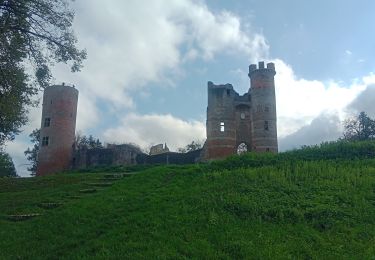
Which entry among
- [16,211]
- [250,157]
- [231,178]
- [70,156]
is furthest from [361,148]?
[70,156]

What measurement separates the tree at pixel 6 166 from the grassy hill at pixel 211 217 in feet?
101

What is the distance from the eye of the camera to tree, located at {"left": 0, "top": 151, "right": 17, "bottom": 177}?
152ft

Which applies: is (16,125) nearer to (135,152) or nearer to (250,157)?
(250,157)

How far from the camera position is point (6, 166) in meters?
47.5

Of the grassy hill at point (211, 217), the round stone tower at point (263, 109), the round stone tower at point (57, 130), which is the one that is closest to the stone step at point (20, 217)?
the grassy hill at point (211, 217)

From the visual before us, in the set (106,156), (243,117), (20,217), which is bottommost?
(20,217)

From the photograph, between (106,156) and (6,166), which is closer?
(106,156)

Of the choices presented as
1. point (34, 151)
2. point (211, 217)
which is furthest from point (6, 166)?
point (211, 217)

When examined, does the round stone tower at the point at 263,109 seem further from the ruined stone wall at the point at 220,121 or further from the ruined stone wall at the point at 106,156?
the ruined stone wall at the point at 106,156

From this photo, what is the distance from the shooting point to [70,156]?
4244 centimetres

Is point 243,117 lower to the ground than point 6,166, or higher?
higher

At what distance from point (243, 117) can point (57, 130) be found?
61.4ft

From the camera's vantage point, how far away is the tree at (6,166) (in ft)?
152

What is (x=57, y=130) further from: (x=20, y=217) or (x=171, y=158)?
(x=20, y=217)
